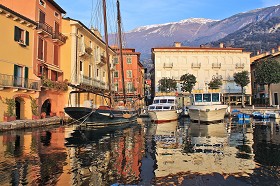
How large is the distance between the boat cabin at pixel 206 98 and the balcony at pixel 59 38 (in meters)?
20.1

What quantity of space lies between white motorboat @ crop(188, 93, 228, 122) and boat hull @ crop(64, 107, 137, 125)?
9156 mm

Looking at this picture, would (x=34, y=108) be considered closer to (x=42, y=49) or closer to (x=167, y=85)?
(x=42, y=49)

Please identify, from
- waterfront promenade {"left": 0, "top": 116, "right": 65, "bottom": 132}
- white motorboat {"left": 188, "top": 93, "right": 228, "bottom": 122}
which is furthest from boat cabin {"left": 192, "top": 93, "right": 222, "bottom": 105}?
waterfront promenade {"left": 0, "top": 116, "right": 65, "bottom": 132}

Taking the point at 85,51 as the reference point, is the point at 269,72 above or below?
below

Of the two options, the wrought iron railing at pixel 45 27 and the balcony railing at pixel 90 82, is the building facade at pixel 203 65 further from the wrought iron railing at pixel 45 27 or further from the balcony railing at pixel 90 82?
the wrought iron railing at pixel 45 27

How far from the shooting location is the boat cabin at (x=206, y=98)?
3269cm

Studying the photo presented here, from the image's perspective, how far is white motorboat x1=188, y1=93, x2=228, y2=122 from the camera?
3057cm

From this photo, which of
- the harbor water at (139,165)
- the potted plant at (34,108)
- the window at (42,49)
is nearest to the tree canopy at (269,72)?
A: the harbor water at (139,165)

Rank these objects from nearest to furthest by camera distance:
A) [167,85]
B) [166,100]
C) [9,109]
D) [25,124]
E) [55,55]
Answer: [25,124], [9,109], [55,55], [166,100], [167,85]

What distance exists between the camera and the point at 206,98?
3309 centimetres

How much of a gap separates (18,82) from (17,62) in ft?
7.51

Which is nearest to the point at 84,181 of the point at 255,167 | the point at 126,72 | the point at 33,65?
the point at 255,167

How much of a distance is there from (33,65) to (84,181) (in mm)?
25308

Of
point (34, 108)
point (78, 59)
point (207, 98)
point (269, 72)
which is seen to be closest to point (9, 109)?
point (34, 108)
